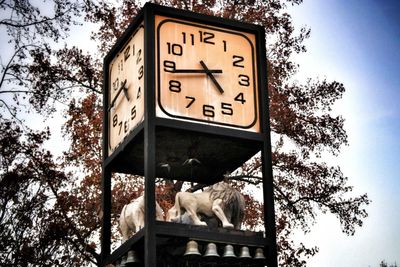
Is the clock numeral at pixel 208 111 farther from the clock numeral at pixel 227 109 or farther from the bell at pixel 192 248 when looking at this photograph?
the bell at pixel 192 248

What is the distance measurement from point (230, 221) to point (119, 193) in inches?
231

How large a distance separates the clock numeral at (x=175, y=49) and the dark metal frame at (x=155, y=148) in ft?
0.68

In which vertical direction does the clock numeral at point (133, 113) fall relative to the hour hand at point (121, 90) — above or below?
below

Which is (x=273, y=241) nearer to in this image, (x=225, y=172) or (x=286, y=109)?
(x=225, y=172)

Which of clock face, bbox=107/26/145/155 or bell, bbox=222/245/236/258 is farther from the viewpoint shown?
clock face, bbox=107/26/145/155

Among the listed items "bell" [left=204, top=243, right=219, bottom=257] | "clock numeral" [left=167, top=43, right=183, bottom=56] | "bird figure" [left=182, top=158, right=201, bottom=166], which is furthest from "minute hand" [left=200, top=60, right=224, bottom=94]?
"bell" [left=204, top=243, right=219, bottom=257]

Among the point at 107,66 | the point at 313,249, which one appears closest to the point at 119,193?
the point at 313,249

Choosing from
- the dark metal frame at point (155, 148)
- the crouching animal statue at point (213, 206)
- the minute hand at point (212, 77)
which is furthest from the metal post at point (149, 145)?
the crouching animal statue at point (213, 206)

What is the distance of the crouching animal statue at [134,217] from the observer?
966 cm

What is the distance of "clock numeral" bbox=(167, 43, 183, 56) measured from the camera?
9898 millimetres

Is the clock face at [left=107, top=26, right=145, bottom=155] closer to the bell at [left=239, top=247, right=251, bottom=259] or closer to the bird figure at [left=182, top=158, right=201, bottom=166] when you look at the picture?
the bird figure at [left=182, top=158, right=201, bottom=166]

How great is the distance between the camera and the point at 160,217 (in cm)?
962

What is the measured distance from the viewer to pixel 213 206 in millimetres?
9852

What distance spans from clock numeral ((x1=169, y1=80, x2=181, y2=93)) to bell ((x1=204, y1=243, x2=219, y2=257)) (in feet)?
Answer: 5.27
